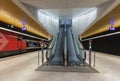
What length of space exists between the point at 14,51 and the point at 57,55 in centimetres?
556

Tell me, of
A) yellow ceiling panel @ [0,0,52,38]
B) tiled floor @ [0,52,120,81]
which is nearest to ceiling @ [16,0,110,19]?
yellow ceiling panel @ [0,0,52,38]

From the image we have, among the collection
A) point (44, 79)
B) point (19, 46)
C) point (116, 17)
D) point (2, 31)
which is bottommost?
point (44, 79)

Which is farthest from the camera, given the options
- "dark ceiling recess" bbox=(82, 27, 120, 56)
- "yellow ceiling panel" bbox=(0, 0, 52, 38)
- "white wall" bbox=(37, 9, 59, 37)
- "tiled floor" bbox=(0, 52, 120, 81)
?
"white wall" bbox=(37, 9, 59, 37)

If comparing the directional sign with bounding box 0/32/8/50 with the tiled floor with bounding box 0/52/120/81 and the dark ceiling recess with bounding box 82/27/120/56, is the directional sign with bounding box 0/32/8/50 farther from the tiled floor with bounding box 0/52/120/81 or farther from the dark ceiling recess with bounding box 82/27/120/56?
the dark ceiling recess with bounding box 82/27/120/56

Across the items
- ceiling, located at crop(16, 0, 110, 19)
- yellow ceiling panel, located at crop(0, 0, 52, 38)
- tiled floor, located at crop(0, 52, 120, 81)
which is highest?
ceiling, located at crop(16, 0, 110, 19)

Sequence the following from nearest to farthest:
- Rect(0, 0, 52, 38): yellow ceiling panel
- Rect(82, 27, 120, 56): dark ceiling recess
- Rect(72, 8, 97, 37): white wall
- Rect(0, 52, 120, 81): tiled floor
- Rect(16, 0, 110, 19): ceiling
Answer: Rect(0, 52, 120, 81): tiled floor, Rect(0, 0, 52, 38): yellow ceiling panel, Rect(16, 0, 110, 19): ceiling, Rect(82, 27, 120, 56): dark ceiling recess, Rect(72, 8, 97, 37): white wall

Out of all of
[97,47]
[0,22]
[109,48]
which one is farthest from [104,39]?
[0,22]

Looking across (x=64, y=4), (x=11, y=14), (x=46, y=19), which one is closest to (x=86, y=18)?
(x=46, y=19)

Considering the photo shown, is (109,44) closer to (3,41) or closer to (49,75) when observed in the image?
(3,41)

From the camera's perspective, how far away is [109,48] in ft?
41.8

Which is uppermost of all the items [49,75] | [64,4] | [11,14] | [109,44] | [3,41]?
[64,4]

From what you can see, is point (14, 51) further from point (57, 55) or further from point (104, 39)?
point (104, 39)

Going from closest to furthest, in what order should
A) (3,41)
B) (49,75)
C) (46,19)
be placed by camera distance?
(49,75)
(3,41)
(46,19)

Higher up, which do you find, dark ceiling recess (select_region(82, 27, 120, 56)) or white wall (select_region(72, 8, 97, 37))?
white wall (select_region(72, 8, 97, 37))
